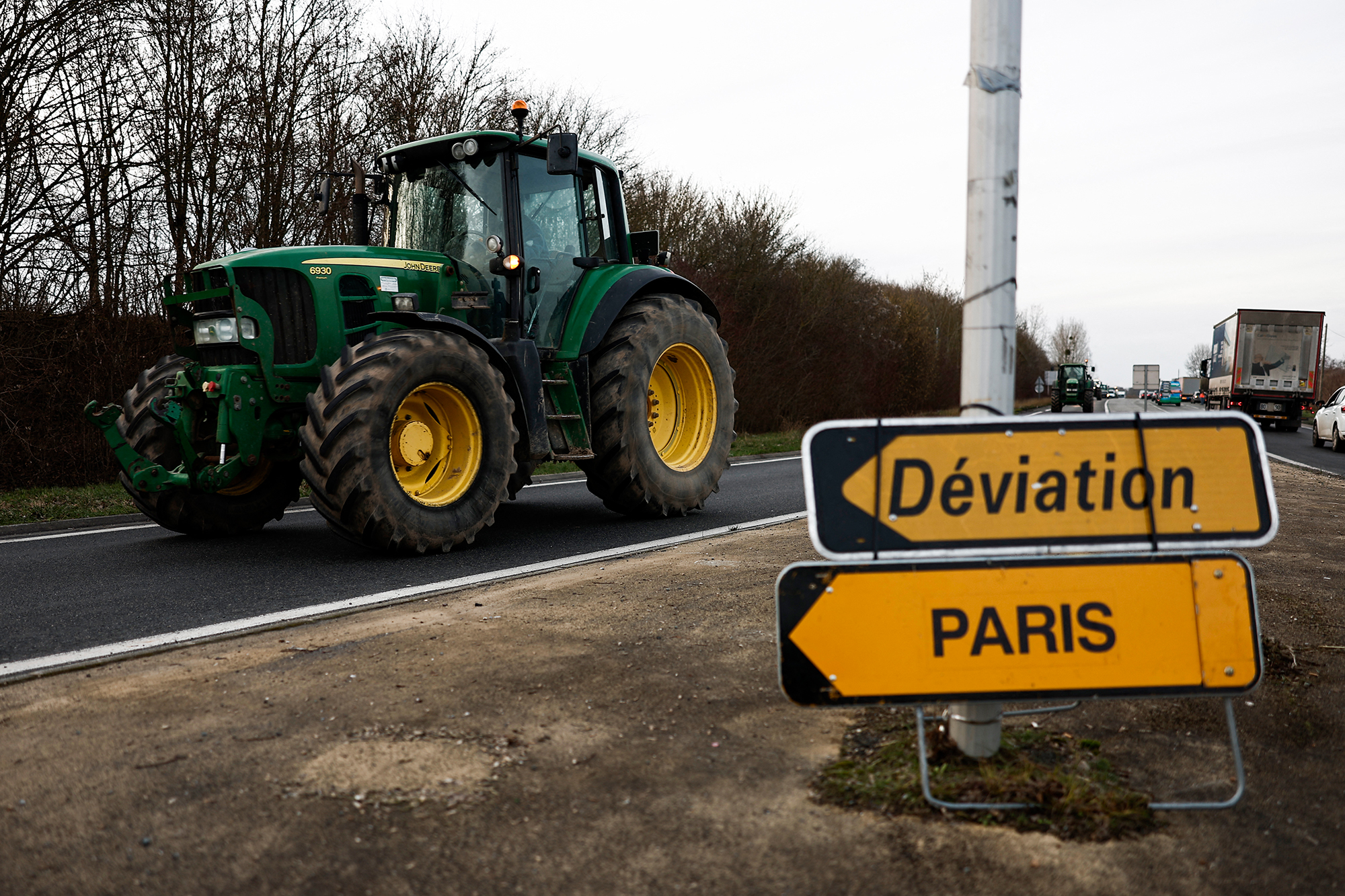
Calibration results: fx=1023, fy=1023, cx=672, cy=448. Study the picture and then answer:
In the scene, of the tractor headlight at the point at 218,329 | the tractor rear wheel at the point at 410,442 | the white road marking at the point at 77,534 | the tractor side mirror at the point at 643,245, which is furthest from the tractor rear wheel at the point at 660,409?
the white road marking at the point at 77,534

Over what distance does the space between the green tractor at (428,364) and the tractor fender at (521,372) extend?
2cm

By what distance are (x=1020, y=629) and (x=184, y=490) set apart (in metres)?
6.25

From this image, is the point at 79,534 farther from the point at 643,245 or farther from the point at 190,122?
the point at 190,122

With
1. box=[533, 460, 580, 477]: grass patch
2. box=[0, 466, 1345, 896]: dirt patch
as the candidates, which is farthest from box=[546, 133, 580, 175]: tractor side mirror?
box=[533, 460, 580, 477]: grass patch

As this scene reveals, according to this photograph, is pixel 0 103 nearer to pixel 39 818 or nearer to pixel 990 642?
pixel 39 818

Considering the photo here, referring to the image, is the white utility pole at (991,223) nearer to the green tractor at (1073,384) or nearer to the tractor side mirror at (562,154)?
the tractor side mirror at (562,154)

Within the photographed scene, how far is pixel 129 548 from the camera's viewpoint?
730 cm

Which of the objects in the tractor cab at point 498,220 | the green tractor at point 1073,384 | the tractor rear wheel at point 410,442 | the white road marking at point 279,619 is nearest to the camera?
the white road marking at point 279,619

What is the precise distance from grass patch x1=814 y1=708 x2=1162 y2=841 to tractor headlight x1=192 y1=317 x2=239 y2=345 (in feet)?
17.9

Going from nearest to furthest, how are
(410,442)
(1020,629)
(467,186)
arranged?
(1020,629), (410,442), (467,186)

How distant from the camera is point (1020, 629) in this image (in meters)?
2.64

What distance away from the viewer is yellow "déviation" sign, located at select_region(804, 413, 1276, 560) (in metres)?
2.68

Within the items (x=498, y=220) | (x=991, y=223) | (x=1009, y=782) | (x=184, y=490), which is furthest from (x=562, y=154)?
(x=1009, y=782)

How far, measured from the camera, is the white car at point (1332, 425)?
78.7 ft
